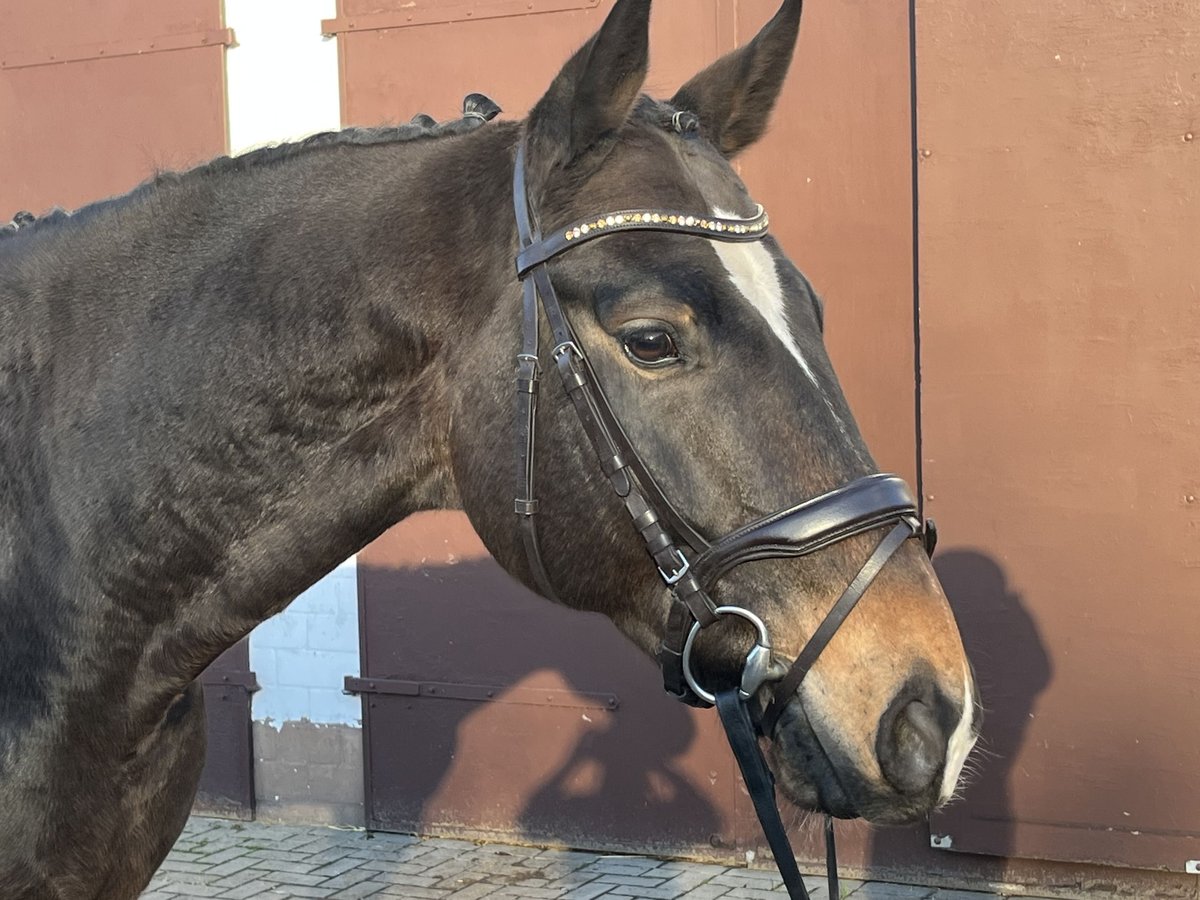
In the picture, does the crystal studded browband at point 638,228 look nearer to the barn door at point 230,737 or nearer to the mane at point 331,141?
the mane at point 331,141

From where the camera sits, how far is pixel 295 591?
238 cm

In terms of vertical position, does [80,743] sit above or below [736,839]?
above

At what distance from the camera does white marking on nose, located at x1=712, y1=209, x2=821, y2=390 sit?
6.52ft

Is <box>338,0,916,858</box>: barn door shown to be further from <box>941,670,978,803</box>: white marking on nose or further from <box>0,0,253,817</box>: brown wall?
<box>941,670,978,803</box>: white marking on nose

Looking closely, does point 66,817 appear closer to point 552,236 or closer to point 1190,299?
point 552,236

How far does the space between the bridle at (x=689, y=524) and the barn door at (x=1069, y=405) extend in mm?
2651

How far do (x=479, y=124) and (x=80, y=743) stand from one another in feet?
4.46

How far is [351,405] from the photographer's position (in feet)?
7.44

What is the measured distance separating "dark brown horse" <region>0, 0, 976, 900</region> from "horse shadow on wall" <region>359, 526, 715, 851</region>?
9.29 feet

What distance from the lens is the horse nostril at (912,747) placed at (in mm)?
1826

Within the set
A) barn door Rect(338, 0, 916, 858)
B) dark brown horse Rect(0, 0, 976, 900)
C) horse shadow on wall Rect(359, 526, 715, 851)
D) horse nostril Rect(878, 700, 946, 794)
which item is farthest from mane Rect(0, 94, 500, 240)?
horse shadow on wall Rect(359, 526, 715, 851)

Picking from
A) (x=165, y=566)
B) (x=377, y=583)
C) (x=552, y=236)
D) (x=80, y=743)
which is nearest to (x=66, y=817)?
(x=80, y=743)

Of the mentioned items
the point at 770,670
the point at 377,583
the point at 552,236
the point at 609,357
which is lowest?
the point at 377,583

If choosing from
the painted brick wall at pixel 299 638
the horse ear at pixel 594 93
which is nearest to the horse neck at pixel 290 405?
the horse ear at pixel 594 93
